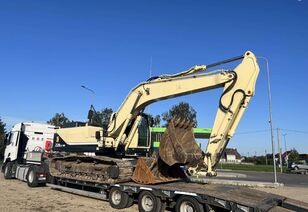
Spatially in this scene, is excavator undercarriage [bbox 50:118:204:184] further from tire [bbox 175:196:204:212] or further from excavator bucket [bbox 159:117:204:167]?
tire [bbox 175:196:204:212]

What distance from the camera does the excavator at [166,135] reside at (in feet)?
39.9

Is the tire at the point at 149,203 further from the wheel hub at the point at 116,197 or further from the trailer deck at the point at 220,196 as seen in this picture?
the wheel hub at the point at 116,197

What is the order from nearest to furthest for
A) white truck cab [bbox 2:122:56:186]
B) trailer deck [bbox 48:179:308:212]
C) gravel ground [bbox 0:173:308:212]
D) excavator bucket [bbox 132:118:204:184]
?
trailer deck [bbox 48:179:308:212] → excavator bucket [bbox 132:118:204:184] → gravel ground [bbox 0:173:308:212] → white truck cab [bbox 2:122:56:186]

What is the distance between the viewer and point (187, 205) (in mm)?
10711

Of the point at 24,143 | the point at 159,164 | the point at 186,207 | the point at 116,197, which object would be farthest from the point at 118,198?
the point at 24,143

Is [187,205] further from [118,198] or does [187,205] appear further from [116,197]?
[116,197]

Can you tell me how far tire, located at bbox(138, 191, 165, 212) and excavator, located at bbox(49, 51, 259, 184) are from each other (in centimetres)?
64

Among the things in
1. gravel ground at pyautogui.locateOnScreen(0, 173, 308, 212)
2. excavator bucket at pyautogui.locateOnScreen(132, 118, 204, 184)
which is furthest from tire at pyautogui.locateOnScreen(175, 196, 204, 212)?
gravel ground at pyautogui.locateOnScreen(0, 173, 308, 212)

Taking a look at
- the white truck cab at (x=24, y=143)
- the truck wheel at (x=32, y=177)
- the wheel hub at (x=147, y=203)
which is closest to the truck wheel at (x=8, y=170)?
the white truck cab at (x=24, y=143)

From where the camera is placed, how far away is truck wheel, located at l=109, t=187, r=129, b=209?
1274 centimetres

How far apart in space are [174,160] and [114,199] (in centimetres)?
295

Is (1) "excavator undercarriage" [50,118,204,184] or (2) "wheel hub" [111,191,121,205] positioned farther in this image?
(2) "wheel hub" [111,191,121,205]

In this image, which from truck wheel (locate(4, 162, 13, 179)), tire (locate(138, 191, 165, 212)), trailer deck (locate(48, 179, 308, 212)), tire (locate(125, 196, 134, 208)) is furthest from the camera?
truck wheel (locate(4, 162, 13, 179))

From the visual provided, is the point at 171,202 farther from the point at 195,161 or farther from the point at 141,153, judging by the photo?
the point at 141,153
